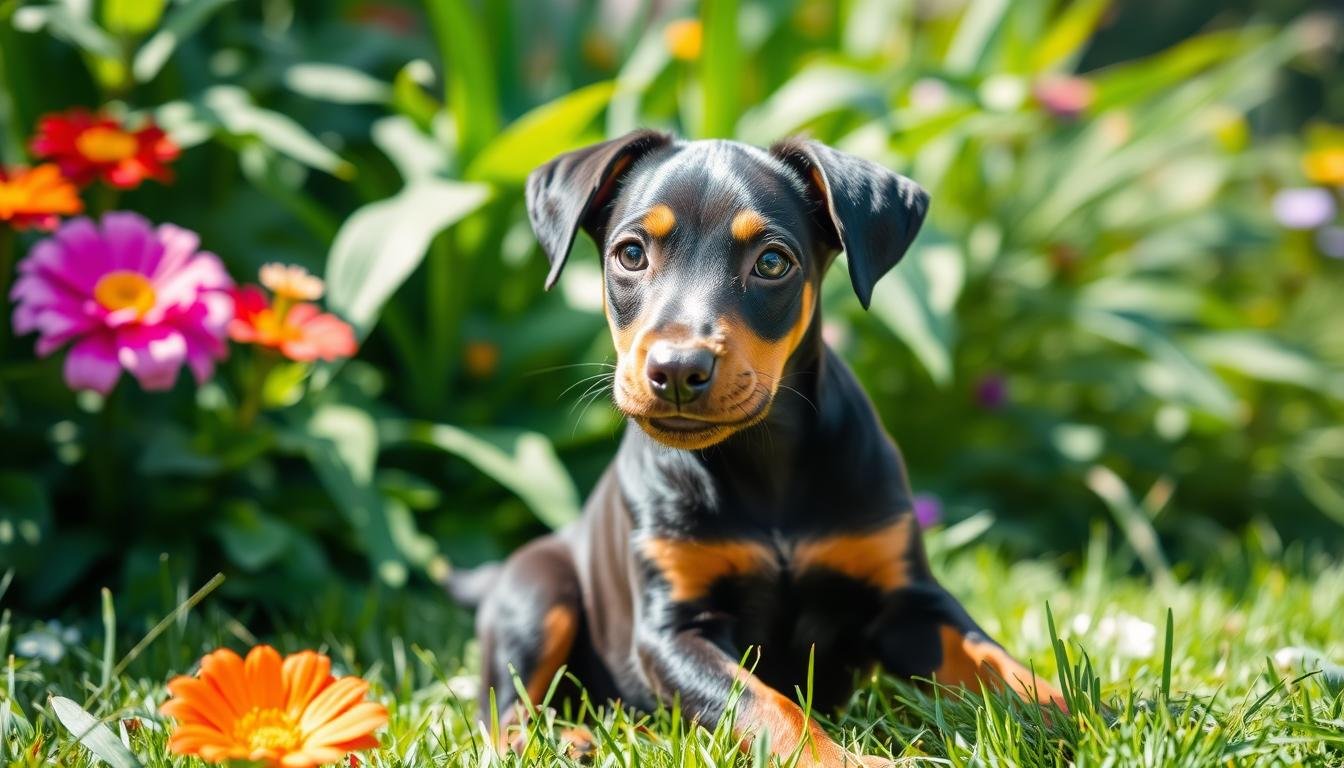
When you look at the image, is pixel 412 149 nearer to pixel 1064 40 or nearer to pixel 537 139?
pixel 537 139

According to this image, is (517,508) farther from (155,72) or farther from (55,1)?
(55,1)

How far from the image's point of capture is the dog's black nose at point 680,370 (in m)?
2.00

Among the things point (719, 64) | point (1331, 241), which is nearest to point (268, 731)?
point (719, 64)

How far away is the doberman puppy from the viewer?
2201 mm

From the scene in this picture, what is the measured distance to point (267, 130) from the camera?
3.42m

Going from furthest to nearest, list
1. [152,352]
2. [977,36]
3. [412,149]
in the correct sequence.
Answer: [977,36] < [412,149] < [152,352]

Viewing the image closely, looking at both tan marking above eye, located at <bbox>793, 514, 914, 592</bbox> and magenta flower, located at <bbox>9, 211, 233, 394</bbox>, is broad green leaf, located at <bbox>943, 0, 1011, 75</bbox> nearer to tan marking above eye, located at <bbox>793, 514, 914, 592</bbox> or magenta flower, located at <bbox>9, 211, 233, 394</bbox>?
tan marking above eye, located at <bbox>793, 514, 914, 592</bbox>

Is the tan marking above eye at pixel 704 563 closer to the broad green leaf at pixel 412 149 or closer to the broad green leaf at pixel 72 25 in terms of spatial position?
the broad green leaf at pixel 412 149

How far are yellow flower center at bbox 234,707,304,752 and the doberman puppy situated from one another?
684 mm

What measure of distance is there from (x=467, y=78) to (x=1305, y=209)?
3.22m

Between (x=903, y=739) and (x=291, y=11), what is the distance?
11.5 ft

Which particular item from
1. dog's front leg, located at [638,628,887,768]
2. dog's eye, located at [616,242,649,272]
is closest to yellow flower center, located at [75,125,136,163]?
A: dog's eye, located at [616,242,649,272]

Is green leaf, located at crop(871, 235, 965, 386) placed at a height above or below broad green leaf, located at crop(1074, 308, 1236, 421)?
above

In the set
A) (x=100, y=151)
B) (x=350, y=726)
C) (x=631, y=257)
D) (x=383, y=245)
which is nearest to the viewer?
(x=350, y=726)
